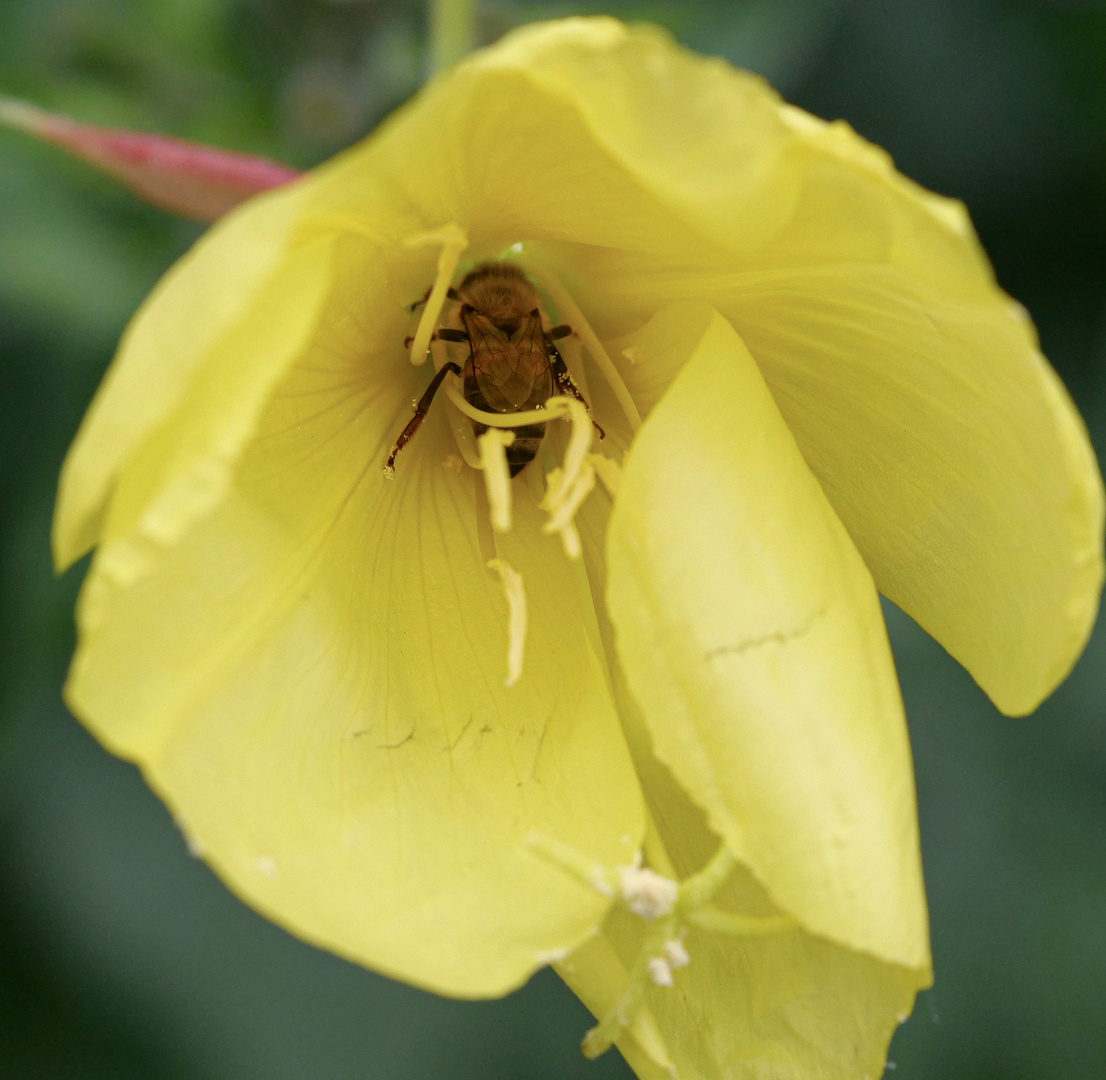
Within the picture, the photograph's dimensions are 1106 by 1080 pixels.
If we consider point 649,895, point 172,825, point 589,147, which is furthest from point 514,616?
point 172,825

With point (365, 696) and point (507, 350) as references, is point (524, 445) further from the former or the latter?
point (365, 696)

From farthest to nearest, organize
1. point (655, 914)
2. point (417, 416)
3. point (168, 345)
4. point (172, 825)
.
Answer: point (172, 825) → point (417, 416) → point (655, 914) → point (168, 345)

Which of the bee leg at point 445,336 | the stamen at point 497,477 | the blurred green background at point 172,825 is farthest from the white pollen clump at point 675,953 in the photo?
the blurred green background at point 172,825

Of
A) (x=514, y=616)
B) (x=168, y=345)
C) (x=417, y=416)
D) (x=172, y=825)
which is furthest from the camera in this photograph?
(x=172, y=825)

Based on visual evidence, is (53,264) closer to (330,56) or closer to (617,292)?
(330,56)

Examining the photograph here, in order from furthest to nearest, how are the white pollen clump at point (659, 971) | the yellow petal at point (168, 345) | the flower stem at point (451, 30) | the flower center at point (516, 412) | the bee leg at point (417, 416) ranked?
the flower stem at point (451, 30) → the bee leg at point (417, 416) → the flower center at point (516, 412) → the white pollen clump at point (659, 971) → the yellow petal at point (168, 345)

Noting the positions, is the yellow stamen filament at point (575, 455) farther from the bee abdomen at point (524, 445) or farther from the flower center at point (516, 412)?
the bee abdomen at point (524, 445)

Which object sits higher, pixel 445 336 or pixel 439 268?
pixel 439 268
